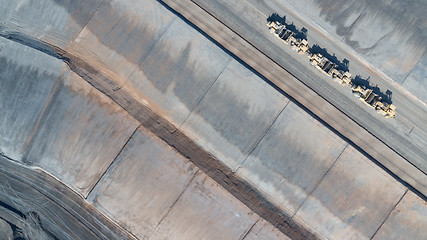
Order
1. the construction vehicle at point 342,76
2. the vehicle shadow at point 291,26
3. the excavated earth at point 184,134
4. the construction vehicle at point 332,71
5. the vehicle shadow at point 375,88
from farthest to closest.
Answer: the vehicle shadow at point 291,26 → the vehicle shadow at point 375,88 → the construction vehicle at point 342,76 → the construction vehicle at point 332,71 → the excavated earth at point 184,134

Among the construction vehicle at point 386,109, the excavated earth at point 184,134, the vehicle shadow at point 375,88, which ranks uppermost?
the vehicle shadow at point 375,88

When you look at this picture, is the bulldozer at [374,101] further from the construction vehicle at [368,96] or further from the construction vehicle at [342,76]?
the construction vehicle at [342,76]

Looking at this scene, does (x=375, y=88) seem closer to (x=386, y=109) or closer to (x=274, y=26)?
(x=386, y=109)

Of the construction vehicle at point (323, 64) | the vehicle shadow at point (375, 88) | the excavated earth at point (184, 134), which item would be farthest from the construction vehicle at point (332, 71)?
the excavated earth at point (184, 134)

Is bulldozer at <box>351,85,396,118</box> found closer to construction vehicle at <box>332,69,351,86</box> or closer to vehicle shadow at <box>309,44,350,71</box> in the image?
construction vehicle at <box>332,69,351,86</box>

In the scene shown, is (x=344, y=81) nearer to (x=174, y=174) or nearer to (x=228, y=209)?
(x=228, y=209)

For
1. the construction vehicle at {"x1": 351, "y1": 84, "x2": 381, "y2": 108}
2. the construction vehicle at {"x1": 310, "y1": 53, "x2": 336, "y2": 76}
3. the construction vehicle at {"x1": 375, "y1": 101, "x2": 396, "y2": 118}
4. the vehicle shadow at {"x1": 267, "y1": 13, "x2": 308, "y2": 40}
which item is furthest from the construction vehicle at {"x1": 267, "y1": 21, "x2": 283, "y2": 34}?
the construction vehicle at {"x1": 375, "y1": 101, "x2": 396, "y2": 118}

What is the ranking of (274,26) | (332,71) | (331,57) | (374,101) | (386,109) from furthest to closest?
(331,57) → (274,26) → (332,71) → (374,101) → (386,109)

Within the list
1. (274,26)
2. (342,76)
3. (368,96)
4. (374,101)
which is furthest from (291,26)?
(374,101)
